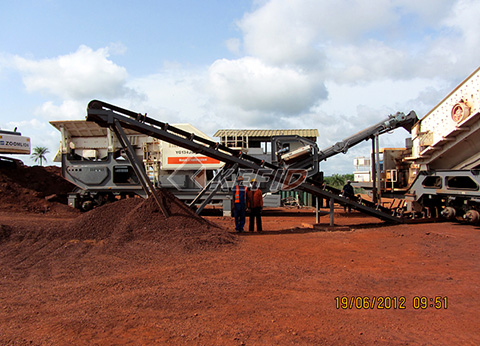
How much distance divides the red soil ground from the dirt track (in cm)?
2

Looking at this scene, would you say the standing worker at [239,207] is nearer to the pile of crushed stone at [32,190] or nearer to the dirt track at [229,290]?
the dirt track at [229,290]

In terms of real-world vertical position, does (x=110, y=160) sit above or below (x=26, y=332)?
above

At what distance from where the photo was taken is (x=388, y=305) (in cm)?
446

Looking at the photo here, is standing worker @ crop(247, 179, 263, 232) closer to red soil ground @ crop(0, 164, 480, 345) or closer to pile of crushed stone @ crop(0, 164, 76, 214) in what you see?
red soil ground @ crop(0, 164, 480, 345)

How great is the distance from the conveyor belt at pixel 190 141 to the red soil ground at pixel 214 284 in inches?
65.3

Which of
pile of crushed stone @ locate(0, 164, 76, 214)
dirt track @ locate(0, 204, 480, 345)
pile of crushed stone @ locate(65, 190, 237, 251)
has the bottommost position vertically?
dirt track @ locate(0, 204, 480, 345)

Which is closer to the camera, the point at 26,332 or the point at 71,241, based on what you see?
the point at 26,332

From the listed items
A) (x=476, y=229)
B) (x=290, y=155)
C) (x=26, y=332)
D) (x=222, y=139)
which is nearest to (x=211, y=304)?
(x=26, y=332)

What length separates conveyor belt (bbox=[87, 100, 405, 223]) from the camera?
8.66 metres

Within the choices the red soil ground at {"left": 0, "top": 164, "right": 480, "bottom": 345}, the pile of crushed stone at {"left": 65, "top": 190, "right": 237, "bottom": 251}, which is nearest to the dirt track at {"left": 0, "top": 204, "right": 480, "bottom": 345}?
the red soil ground at {"left": 0, "top": 164, "right": 480, "bottom": 345}

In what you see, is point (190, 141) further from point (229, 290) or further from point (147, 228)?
point (229, 290)

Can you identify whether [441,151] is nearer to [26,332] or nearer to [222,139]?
[222,139]

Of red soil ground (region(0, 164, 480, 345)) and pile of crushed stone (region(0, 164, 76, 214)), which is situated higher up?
pile of crushed stone (region(0, 164, 76, 214))

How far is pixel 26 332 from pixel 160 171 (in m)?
11.9
